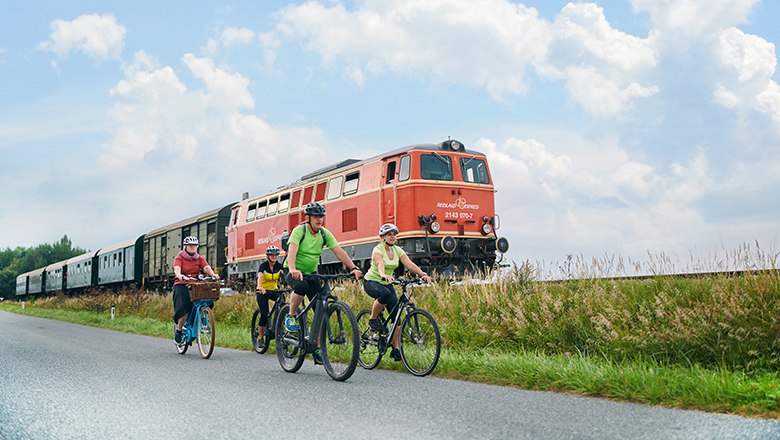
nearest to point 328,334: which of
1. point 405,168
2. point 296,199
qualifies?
point 405,168

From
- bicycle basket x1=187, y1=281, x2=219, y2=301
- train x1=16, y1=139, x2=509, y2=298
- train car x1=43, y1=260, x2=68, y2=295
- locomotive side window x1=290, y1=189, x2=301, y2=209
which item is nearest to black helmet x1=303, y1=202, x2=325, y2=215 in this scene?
bicycle basket x1=187, y1=281, x2=219, y2=301

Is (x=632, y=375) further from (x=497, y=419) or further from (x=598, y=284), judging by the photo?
(x=598, y=284)

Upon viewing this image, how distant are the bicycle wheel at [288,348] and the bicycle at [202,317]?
1.99 m

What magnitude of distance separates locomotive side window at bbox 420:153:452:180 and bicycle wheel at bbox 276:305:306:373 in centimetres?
942

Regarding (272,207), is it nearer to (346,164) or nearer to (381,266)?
(346,164)

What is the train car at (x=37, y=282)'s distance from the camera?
198 ft

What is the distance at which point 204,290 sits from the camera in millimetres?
11227

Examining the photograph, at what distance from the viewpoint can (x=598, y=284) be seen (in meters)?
10.6

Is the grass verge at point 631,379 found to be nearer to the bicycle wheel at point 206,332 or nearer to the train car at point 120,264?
the bicycle wheel at point 206,332

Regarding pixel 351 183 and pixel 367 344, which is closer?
pixel 367 344

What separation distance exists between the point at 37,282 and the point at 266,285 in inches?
2297

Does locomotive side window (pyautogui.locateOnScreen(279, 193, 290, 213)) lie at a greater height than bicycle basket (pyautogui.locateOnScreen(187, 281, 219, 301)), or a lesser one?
greater

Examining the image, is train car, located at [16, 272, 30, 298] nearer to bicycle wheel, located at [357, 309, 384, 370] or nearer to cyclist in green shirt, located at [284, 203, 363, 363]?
bicycle wheel, located at [357, 309, 384, 370]

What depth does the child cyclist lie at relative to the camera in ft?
37.6
